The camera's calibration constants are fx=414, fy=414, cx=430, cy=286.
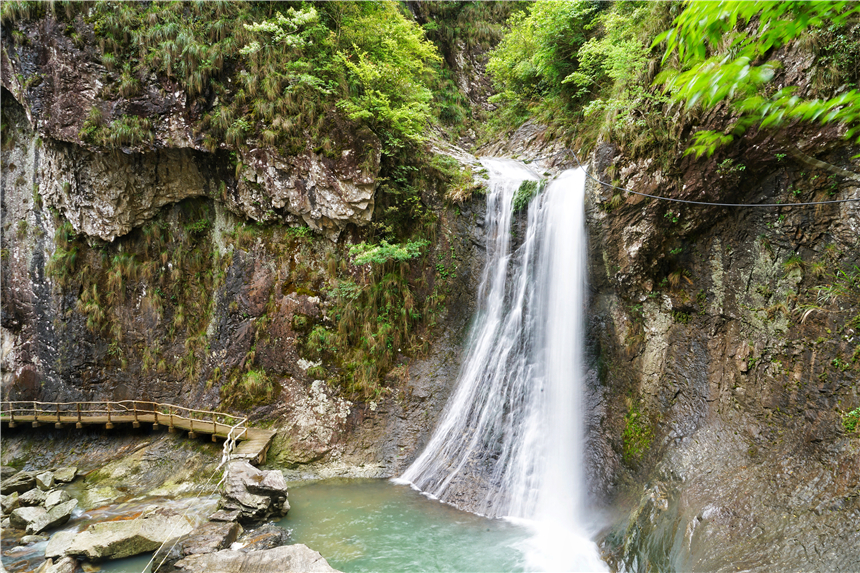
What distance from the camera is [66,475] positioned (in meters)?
10.1

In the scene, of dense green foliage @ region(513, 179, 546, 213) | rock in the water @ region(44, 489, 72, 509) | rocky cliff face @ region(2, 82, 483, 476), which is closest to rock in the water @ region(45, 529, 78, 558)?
rock in the water @ region(44, 489, 72, 509)

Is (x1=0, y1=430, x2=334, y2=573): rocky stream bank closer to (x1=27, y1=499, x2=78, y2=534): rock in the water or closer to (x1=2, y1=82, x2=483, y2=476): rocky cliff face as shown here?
(x1=27, y1=499, x2=78, y2=534): rock in the water

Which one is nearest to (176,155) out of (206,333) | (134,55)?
(134,55)

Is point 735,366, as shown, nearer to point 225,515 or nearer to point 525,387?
Answer: point 525,387

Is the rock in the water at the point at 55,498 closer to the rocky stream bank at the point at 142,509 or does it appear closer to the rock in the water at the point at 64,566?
the rocky stream bank at the point at 142,509

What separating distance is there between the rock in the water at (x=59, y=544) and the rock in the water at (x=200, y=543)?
1658mm

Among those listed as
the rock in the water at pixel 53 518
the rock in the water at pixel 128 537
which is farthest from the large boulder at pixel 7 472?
the rock in the water at pixel 128 537

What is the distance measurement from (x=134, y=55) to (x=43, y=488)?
10870 mm

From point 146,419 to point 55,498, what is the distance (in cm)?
224

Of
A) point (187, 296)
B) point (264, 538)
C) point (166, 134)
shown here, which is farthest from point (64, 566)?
point (166, 134)

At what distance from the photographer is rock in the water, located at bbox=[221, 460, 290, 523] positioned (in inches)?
294

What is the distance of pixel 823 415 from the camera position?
17.2 ft

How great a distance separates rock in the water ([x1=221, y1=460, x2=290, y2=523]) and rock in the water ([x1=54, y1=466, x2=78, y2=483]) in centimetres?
529

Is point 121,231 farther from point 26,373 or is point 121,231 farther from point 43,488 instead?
point 43,488
